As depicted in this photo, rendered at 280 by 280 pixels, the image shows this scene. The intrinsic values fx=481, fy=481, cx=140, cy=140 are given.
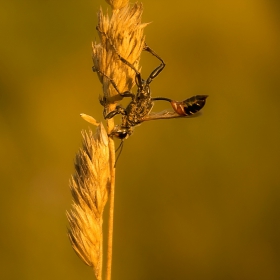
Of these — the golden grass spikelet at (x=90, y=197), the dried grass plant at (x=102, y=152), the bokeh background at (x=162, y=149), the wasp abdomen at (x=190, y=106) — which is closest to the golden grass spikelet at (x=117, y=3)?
the dried grass plant at (x=102, y=152)

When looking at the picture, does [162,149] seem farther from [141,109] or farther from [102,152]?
[102,152]

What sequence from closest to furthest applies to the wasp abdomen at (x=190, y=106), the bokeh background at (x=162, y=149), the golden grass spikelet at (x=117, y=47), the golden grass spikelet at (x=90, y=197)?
the golden grass spikelet at (x=90, y=197) < the golden grass spikelet at (x=117, y=47) < the wasp abdomen at (x=190, y=106) < the bokeh background at (x=162, y=149)

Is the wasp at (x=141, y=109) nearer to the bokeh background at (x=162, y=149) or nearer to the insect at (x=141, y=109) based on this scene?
the insect at (x=141, y=109)

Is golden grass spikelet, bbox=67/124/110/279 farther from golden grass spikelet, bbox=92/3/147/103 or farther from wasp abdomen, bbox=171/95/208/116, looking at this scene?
wasp abdomen, bbox=171/95/208/116

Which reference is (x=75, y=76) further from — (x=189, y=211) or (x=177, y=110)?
(x=177, y=110)

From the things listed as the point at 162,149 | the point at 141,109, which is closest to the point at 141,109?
the point at 141,109

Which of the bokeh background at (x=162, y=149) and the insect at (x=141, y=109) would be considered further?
the bokeh background at (x=162, y=149)
